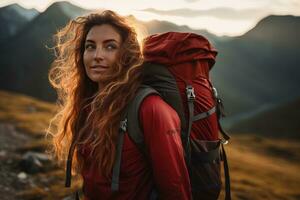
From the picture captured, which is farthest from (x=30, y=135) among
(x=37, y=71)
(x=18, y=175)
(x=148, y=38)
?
(x=37, y=71)

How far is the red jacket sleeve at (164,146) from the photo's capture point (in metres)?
3.19

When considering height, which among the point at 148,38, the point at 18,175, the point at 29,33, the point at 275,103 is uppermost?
the point at 148,38

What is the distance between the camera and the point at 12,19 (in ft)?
531

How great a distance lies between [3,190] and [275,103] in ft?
562

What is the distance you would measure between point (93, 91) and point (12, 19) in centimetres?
17058

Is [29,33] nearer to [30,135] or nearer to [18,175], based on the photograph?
[30,135]

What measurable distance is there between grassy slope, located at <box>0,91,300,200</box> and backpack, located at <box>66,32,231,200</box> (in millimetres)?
4057

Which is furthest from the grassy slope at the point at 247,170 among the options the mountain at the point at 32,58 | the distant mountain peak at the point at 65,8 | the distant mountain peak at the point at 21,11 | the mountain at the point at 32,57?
the distant mountain peak at the point at 21,11

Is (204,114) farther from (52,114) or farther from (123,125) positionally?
(52,114)

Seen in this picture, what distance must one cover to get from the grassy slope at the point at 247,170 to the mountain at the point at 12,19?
3334 inches

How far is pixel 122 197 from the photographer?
3.58 meters

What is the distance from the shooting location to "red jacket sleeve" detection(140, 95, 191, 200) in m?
3.19

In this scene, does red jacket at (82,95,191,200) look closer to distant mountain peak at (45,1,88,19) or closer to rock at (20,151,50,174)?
rock at (20,151,50,174)

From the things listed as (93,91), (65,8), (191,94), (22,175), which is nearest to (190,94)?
(191,94)
